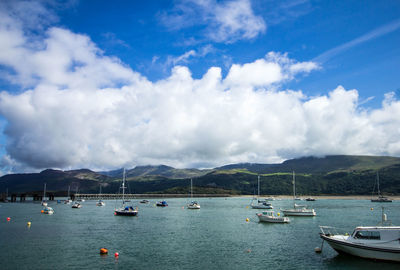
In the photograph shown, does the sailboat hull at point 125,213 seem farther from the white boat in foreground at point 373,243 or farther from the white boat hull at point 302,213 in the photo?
the white boat in foreground at point 373,243

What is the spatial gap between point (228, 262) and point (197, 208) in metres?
116

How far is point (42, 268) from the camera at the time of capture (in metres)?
37.3

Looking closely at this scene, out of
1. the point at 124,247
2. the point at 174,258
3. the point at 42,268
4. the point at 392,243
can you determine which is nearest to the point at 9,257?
the point at 42,268

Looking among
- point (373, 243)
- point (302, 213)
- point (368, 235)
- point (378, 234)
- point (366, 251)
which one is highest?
point (378, 234)

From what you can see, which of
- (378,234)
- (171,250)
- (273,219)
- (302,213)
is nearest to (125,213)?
(273,219)

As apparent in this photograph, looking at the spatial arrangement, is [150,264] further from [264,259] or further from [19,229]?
[19,229]

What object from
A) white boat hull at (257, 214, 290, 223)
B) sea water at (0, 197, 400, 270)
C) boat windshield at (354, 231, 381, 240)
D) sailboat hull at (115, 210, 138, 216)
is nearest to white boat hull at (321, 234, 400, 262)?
sea water at (0, 197, 400, 270)

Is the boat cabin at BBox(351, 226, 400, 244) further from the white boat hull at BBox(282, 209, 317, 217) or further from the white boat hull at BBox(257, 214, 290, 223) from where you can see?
the white boat hull at BBox(282, 209, 317, 217)

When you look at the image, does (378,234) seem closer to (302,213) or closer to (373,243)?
(373,243)

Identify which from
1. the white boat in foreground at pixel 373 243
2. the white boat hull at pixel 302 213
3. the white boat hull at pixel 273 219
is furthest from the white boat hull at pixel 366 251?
the white boat hull at pixel 302 213

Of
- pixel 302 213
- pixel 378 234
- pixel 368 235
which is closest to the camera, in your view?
pixel 378 234

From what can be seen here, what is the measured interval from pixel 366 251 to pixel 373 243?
142 centimetres

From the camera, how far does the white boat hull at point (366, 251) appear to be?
3775 centimetres

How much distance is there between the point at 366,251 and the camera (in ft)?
129
